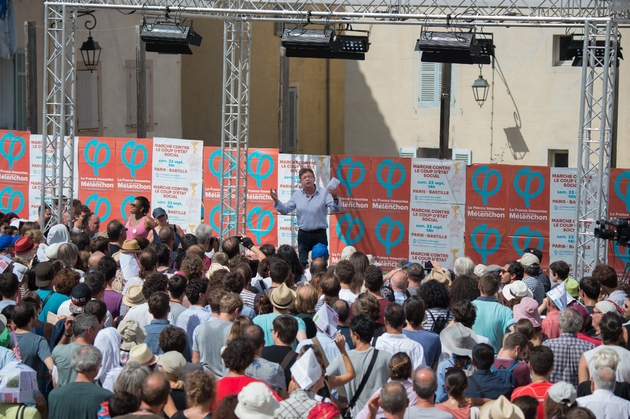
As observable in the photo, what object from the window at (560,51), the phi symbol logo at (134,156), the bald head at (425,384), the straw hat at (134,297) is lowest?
the bald head at (425,384)

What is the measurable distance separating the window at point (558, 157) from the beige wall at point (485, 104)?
0.58 ft

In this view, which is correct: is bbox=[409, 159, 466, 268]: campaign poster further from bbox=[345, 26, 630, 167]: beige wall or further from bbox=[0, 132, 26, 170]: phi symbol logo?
bbox=[345, 26, 630, 167]: beige wall

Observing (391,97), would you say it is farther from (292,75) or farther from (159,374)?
(159,374)

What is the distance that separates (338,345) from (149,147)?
10.5 metres

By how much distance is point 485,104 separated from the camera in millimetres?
23156

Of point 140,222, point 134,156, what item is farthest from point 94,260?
point 134,156

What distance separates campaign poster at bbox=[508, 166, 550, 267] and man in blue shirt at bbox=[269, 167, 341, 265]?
299 cm

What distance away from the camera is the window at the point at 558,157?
74.8ft

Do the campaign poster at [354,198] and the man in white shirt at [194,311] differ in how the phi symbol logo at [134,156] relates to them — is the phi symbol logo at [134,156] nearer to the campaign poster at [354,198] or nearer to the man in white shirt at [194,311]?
the campaign poster at [354,198]

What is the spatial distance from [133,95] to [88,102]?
1995 mm

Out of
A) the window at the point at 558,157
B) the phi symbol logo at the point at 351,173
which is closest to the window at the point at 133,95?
the phi symbol logo at the point at 351,173

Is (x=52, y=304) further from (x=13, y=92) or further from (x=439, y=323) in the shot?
(x=13, y=92)

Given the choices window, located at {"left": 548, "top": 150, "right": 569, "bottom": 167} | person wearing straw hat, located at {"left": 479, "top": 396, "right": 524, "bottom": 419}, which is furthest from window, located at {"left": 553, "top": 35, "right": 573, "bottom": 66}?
person wearing straw hat, located at {"left": 479, "top": 396, "right": 524, "bottom": 419}

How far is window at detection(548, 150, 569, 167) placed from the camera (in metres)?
A: 22.8
